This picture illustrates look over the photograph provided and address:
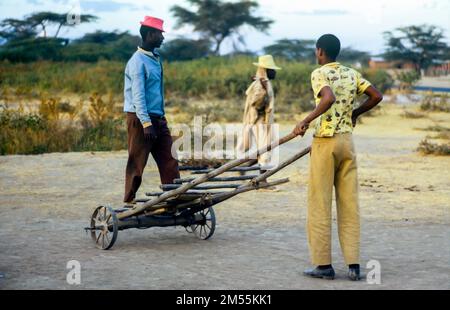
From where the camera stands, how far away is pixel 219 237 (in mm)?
8703

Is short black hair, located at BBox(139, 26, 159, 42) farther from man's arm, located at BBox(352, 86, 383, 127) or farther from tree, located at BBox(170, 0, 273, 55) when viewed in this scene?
tree, located at BBox(170, 0, 273, 55)

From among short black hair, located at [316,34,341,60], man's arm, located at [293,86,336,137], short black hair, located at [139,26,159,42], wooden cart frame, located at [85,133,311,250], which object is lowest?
wooden cart frame, located at [85,133,311,250]

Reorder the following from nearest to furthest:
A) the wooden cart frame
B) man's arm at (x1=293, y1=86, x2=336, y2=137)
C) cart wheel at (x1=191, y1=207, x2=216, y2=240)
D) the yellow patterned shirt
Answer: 1. man's arm at (x1=293, y1=86, x2=336, y2=137)
2. the yellow patterned shirt
3. the wooden cart frame
4. cart wheel at (x1=191, y1=207, x2=216, y2=240)

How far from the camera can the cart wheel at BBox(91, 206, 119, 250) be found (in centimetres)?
793

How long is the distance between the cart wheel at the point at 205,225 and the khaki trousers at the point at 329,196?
176 cm

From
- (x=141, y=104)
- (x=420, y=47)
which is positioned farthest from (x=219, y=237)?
(x=420, y=47)

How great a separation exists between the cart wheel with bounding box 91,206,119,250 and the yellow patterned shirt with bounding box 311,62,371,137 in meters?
2.03

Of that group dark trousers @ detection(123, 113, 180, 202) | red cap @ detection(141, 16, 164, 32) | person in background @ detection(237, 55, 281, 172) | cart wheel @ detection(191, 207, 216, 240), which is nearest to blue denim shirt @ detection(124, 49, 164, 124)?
dark trousers @ detection(123, 113, 180, 202)

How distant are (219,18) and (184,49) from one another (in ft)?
11.1

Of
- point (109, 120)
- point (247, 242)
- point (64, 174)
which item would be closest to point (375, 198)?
point (247, 242)

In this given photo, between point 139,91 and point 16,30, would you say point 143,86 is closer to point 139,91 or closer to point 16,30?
point 139,91

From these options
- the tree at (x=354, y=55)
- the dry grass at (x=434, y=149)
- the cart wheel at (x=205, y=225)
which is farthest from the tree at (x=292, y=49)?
the cart wheel at (x=205, y=225)

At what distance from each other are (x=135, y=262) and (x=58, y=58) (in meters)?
40.2

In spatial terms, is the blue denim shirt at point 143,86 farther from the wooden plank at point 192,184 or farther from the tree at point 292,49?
the tree at point 292,49
